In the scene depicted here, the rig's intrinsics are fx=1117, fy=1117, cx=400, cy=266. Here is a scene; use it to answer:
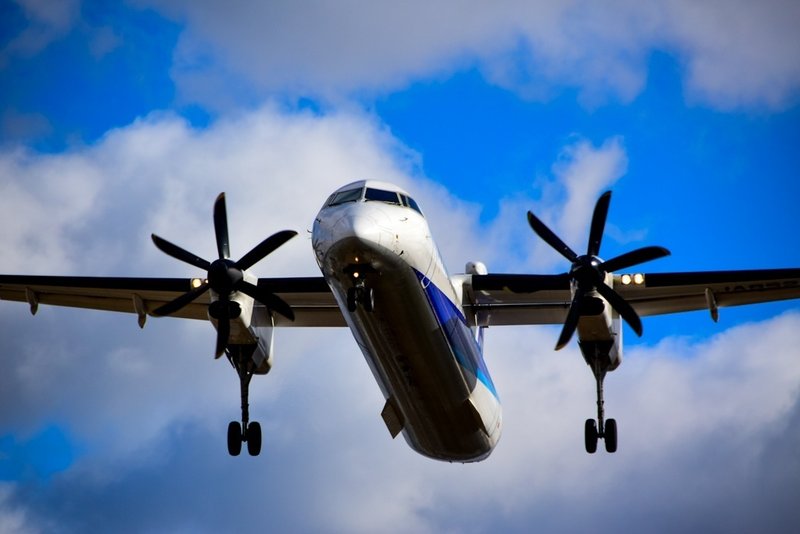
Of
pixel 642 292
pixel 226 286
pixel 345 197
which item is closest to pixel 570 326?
pixel 642 292

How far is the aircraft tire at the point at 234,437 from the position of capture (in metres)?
26.6

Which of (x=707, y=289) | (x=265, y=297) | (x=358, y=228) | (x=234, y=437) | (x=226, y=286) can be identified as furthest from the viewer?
(x=234, y=437)

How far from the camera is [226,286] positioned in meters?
24.3

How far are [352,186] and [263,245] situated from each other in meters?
3.97

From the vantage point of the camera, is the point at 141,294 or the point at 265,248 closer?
the point at 265,248

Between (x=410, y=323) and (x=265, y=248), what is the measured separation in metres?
4.91

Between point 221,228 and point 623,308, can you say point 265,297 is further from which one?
point 623,308

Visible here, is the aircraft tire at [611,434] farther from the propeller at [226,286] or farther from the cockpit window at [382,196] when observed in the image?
the cockpit window at [382,196]

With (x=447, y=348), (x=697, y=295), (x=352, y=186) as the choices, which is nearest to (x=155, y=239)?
(x=352, y=186)

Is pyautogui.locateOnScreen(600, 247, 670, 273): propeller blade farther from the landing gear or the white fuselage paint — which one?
the landing gear

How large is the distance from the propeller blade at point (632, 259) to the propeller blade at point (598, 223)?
17.0 inches

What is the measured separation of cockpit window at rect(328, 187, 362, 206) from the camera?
68.9 feet

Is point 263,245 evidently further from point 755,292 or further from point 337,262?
point 755,292

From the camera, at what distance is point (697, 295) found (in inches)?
1072
